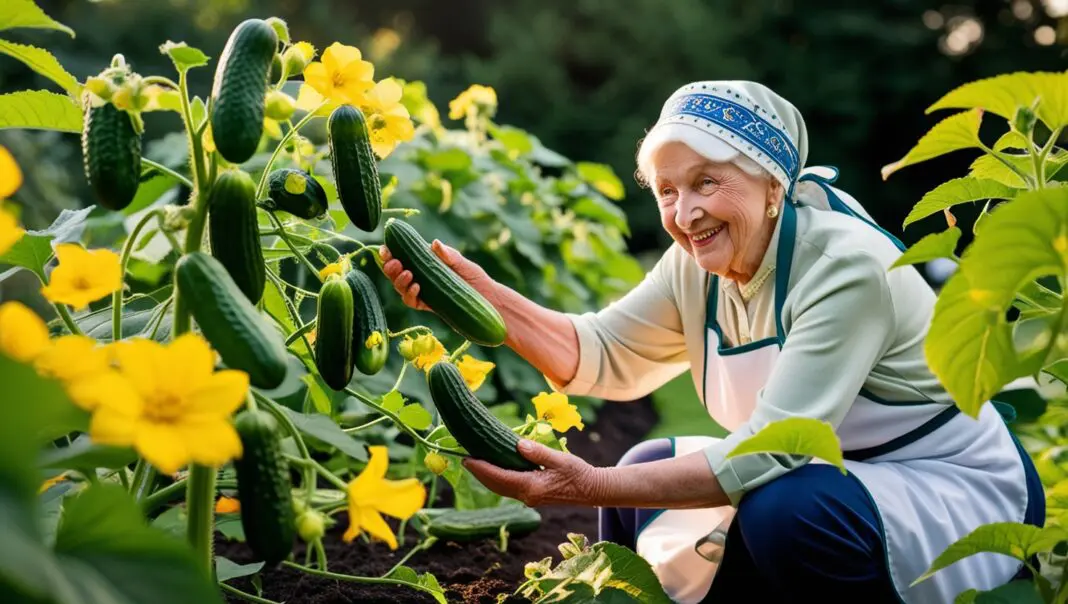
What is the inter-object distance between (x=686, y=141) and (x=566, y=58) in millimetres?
12466

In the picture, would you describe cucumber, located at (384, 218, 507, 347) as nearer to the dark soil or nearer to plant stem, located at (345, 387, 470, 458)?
plant stem, located at (345, 387, 470, 458)

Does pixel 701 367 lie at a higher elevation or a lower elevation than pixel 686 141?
lower

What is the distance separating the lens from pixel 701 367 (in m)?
2.74

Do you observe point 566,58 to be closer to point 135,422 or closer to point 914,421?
point 914,421

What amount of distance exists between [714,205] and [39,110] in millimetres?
1321

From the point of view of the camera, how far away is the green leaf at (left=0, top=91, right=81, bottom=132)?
1.82 meters

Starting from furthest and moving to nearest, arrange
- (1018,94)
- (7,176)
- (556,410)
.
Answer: (556,410) → (1018,94) → (7,176)

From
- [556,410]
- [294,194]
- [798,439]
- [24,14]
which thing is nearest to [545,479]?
[556,410]

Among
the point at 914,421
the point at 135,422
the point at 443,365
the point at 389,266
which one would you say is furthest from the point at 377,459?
the point at 914,421

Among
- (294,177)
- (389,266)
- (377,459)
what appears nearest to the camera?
(377,459)

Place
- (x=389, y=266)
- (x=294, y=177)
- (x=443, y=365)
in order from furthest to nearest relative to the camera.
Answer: (x=389, y=266), (x=443, y=365), (x=294, y=177)

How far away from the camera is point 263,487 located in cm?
145

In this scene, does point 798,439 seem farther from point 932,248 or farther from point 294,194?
point 294,194

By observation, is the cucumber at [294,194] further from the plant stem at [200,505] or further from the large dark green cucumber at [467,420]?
the plant stem at [200,505]
